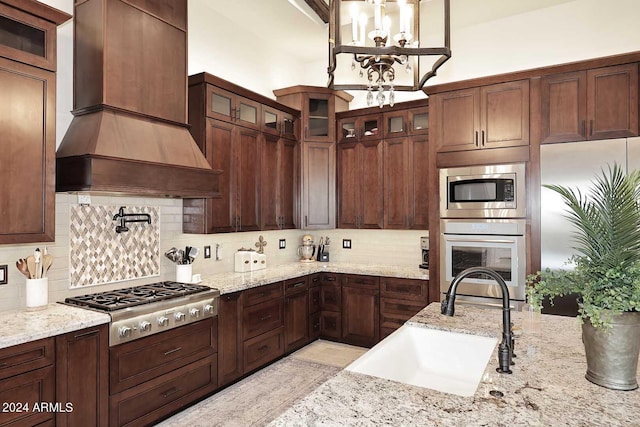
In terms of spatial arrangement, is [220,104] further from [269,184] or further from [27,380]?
[27,380]

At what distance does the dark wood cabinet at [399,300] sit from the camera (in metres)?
4.14

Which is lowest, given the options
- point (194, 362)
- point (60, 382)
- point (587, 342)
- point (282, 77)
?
Answer: point (194, 362)

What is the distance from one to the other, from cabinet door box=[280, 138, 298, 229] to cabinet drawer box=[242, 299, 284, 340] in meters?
0.97

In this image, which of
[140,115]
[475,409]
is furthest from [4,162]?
[475,409]

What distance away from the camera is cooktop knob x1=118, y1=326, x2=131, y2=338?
2535 millimetres

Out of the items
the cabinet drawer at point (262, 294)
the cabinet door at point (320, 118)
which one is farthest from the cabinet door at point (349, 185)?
the cabinet drawer at point (262, 294)

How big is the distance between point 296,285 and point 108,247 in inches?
73.7

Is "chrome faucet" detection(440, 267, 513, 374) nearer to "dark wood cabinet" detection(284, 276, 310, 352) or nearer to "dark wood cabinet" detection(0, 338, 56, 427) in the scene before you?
"dark wood cabinet" detection(0, 338, 56, 427)

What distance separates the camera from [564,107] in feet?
11.2

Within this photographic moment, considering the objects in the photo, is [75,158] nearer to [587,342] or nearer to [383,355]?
[383,355]

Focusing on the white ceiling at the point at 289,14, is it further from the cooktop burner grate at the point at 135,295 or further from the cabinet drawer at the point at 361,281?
the cabinet drawer at the point at 361,281

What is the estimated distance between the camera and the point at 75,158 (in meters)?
2.51

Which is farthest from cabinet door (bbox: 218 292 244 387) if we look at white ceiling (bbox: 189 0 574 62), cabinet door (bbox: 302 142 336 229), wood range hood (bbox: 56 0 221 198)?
white ceiling (bbox: 189 0 574 62)

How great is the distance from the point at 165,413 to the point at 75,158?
1.84m
